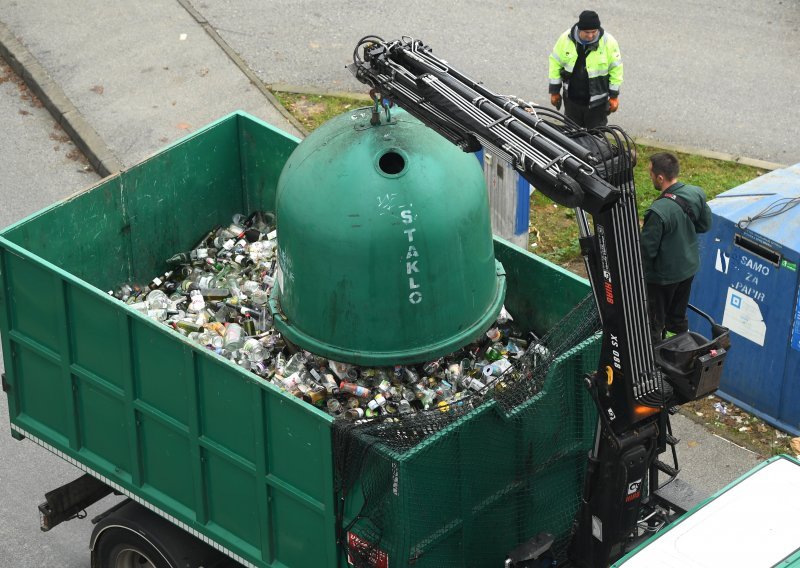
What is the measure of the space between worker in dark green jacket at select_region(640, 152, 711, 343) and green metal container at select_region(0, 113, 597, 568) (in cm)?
120

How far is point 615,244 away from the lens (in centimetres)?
564

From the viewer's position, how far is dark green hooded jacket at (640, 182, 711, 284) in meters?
8.34

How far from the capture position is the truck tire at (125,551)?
7.36 m

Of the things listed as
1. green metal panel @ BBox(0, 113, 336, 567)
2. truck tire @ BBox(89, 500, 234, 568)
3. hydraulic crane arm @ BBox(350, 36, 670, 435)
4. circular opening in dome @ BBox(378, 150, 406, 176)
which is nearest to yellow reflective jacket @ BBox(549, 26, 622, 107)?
green metal panel @ BBox(0, 113, 336, 567)

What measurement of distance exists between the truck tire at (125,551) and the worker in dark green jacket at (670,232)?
135 inches

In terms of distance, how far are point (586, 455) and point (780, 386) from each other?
2899 mm

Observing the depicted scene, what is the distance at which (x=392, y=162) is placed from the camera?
22.3 feet

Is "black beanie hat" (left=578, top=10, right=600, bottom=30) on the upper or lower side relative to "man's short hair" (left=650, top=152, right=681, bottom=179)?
upper

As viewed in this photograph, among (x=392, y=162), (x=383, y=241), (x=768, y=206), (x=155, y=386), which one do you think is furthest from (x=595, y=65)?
(x=155, y=386)

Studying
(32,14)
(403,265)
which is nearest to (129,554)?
(403,265)

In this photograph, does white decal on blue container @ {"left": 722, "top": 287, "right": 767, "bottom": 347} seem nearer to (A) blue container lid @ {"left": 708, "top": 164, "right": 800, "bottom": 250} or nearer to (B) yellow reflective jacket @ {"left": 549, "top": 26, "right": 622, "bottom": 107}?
(A) blue container lid @ {"left": 708, "top": 164, "right": 800, "bottom": 250}

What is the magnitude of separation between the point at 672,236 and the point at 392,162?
2.42 metres

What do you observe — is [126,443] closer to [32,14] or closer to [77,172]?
[77,172]

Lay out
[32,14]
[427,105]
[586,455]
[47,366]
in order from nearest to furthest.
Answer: [427,105] < [586,455] < [47,366] < [32,14]
